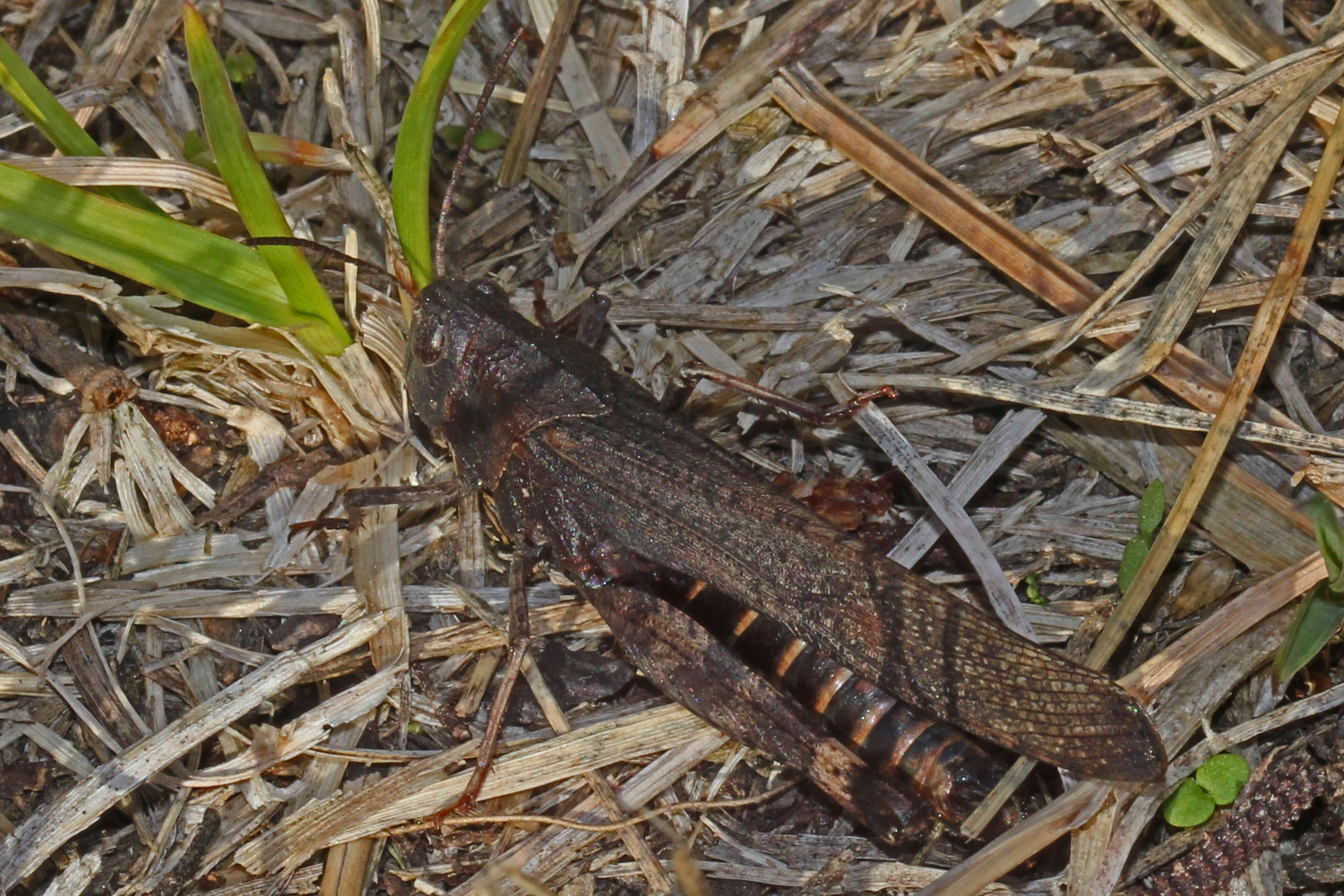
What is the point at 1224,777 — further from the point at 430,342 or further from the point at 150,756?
the point at 150,756

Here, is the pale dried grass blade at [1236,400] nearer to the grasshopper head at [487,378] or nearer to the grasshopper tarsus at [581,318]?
the grasshopper head at [487,378]

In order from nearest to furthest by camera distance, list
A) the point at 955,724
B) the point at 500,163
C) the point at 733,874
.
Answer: the point at 955,724 → the point at 733,874 → the point at 500,163

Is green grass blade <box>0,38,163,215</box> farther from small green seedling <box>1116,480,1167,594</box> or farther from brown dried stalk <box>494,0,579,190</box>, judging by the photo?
small green seedling <box>1116,480,1167,594</box>

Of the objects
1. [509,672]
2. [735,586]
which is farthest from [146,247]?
[735,586]

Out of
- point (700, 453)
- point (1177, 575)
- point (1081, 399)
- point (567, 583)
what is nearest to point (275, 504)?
point (567, 583)

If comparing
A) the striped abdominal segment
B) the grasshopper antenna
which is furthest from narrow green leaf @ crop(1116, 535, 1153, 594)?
the grasshopper antenna

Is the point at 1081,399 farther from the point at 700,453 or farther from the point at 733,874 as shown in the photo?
the point at 733,874
